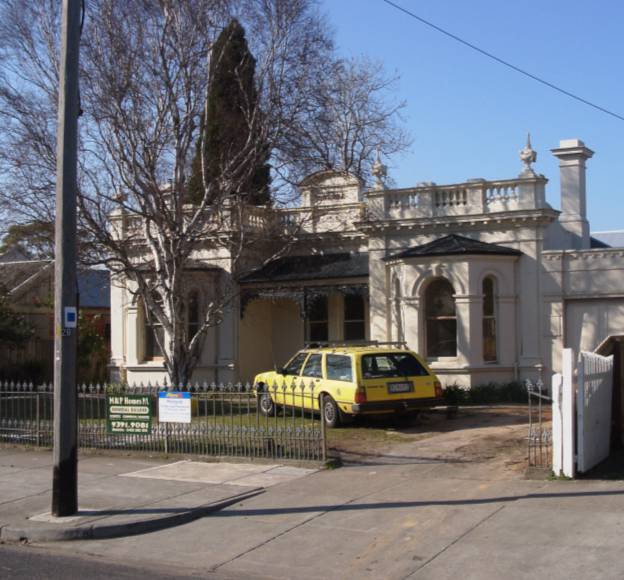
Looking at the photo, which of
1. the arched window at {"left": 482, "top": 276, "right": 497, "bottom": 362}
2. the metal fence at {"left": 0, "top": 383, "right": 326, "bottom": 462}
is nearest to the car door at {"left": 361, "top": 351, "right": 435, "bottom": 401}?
the metal fence at {"left": 0, "top": 383, "right": 326, "bottom": 462}

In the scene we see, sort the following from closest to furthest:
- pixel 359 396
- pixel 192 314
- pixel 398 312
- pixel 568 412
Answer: pixel 568 412, pixel 359 396, pixel 398 312, pixel 192 314

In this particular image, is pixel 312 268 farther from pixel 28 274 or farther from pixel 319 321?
pixel 28 274

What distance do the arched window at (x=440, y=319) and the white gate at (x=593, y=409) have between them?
8845mm

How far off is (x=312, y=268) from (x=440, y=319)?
4283mm

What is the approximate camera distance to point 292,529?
362 inches

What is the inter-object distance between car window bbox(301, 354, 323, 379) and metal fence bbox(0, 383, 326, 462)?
1.20 metres

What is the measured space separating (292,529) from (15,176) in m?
13.3

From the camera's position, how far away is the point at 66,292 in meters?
9.93

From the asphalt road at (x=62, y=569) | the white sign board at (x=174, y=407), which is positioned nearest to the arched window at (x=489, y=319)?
the white sign board at (x=174, y=407)

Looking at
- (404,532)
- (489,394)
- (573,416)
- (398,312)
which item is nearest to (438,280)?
(398,312)

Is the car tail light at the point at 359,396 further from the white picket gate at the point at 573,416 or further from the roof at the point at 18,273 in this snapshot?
the roof at the point at 18,273

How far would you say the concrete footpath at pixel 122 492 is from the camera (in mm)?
9422

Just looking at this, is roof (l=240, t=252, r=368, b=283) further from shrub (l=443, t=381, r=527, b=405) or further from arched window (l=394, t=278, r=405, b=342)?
shrub (l=443, t=381, r=527, b=405)

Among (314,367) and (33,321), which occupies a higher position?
(33,321)
